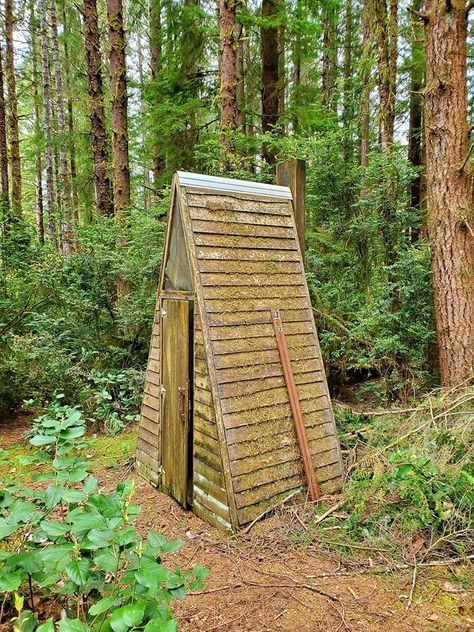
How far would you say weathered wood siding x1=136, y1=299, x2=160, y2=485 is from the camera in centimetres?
425

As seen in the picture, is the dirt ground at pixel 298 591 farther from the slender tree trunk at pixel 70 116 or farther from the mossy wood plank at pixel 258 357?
the slender tree trunk at pixel 70 116

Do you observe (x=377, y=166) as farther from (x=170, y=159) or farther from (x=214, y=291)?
(x=170, y=159)

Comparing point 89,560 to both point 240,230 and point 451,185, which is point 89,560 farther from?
point 451,185

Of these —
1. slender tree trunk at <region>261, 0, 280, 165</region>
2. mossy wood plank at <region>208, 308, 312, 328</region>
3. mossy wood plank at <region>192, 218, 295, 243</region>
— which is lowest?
mossy wood plank at <region>208, 308, 312, 328</region>

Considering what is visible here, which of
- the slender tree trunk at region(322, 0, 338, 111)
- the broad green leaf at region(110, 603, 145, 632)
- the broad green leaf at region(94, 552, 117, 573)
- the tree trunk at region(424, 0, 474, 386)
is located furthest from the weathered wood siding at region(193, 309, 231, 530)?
the slender tree trunk at region(322, 0, 338, 111)

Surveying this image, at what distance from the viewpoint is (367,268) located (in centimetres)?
643

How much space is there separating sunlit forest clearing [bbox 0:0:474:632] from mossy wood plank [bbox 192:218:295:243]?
2 cm

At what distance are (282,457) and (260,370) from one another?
2.49 ft

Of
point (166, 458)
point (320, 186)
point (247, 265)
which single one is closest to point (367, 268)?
point (320, 186)

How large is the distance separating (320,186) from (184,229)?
368 cm

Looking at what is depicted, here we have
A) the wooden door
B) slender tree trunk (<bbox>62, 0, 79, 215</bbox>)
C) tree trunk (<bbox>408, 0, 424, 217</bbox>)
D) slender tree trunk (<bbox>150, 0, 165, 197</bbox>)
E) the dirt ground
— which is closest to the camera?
the dirt ground

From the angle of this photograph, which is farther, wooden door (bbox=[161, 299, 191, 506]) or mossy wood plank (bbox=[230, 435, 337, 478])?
wooden door (bbox=[161, 299, 191, 506])

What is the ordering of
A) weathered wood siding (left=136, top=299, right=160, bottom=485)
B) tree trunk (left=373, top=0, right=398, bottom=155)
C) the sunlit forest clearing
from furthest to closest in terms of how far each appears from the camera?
tree trunk (left=373, top=0, right=398, bottom=155)
weathered wood siding (left=136, top=299, right=160, bottom=485)
the sunlit forest clearing

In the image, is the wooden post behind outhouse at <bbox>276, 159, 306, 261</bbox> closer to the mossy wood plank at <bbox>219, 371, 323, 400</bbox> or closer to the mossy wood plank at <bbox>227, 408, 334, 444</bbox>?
the mossy wood plank at <bbox>219, 371, 323, 400</bbox>
